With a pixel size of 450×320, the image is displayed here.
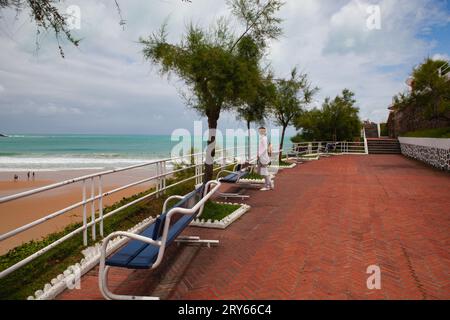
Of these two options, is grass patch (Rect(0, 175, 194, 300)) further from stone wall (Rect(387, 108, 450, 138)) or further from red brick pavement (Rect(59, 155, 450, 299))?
stone wall (Rect(387, 108, 450, 138))

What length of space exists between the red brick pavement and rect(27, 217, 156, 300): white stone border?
10 cm

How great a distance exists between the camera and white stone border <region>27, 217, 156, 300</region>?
11.5ft

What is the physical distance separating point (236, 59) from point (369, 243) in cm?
470

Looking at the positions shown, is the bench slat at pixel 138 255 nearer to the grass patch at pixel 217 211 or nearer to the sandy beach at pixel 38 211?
the grass patch at pixel 217 211

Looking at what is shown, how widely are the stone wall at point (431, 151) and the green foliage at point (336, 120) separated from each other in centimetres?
508

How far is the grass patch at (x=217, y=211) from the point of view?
6.44 metres

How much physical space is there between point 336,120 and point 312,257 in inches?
1036

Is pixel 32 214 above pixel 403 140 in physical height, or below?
below

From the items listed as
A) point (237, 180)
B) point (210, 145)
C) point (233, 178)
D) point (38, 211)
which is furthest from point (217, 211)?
point (38, 211)

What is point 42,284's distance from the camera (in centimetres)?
384

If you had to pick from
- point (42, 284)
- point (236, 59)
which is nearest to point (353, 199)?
point (236, 59)

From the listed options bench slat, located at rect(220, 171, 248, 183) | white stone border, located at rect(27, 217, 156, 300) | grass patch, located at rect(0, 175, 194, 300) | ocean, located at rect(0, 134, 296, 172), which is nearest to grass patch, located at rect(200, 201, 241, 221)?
grass patch, located at rect(0, 175, 194, 300)

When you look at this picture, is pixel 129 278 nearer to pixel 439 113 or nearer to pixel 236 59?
pixel 236 59
